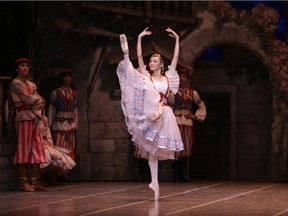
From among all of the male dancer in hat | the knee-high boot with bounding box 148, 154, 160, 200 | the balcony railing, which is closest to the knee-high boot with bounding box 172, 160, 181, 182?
the male dancer in hat

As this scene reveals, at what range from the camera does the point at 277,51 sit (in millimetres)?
14234

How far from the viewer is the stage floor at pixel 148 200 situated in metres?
8.52

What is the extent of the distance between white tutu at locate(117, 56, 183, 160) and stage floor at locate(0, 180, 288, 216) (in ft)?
2.19

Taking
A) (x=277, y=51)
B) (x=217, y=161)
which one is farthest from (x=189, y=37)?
(x=217, y=161)

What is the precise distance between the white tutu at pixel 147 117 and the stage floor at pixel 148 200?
0.67m

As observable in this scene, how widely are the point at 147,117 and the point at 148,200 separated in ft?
3.39

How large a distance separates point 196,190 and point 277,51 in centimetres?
406

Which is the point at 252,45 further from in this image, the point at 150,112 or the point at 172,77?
the point at 150,112

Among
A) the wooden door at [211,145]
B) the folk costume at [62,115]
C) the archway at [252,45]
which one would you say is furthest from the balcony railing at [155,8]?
the wooden door at [211,145]

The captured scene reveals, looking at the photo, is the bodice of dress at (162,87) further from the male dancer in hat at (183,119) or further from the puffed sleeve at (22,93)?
the male dancer in hat at (183,119)

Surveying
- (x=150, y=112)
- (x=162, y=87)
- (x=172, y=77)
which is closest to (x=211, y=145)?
(x=172, y=77)

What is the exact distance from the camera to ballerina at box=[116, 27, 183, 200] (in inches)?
387

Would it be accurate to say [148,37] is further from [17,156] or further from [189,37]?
[17,156]

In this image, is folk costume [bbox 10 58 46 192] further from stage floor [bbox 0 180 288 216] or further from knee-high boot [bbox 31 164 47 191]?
stage floor [bbox 0 180 288 216]
